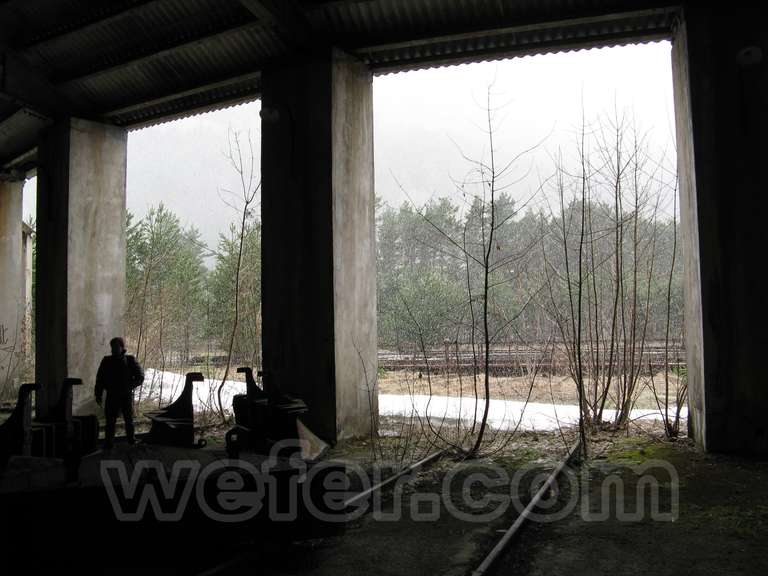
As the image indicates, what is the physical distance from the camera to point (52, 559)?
4.32 metres

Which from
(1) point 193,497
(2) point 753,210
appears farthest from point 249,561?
(2) point 753,210

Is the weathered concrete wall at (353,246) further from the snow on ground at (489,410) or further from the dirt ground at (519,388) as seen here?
the dirt ground at (519,388)

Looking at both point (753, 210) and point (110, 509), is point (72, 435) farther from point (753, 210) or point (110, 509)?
point (753, 210)

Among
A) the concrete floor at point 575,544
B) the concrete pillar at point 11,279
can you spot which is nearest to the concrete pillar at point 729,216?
the concrete floor at point 575,544

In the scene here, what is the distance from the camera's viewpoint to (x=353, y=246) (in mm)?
9375

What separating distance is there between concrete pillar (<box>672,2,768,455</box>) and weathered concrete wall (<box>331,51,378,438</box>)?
456 centimetres

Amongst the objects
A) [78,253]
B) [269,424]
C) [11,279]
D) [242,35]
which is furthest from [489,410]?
[11,279]

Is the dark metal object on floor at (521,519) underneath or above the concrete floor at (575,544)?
above

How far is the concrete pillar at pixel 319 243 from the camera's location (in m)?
8.91

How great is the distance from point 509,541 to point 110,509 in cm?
300

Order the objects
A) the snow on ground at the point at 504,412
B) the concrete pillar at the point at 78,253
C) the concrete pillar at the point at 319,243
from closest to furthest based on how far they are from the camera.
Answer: the concrete pillar at the point at 319,243 < the snow on ground at the point at 504,412 < the concrete pillar at the point at 78,253

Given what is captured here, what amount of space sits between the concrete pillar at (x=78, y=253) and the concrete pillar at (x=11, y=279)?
13.5 feet

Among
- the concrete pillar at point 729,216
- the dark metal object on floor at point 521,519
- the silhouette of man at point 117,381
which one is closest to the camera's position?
the dark metal object on floor at point 521,519

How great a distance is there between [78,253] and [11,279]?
18.1 ft
